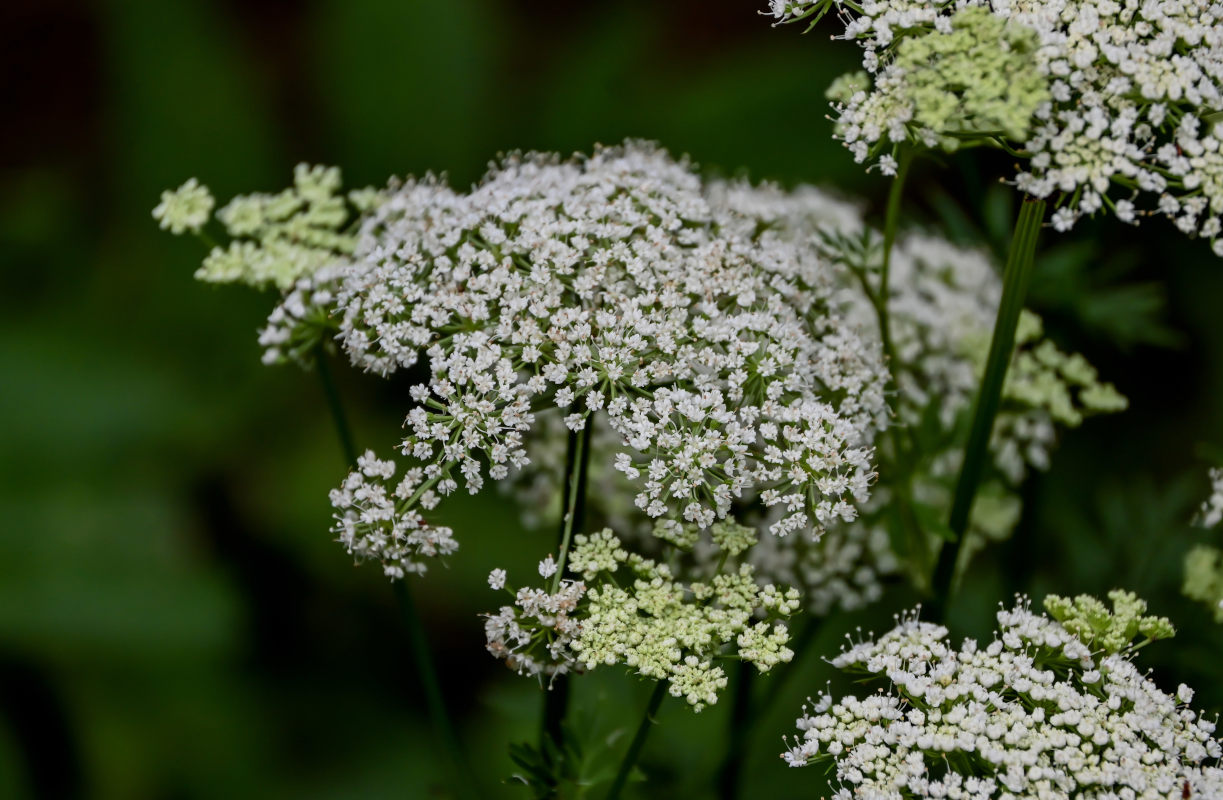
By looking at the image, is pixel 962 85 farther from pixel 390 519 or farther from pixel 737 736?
pixel 737 736

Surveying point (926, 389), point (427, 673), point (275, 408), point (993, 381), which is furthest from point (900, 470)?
point (275, 408)

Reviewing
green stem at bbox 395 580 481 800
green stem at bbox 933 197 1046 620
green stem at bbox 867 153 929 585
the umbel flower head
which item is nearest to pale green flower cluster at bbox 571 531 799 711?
green stem at bbox 395 580 481 800

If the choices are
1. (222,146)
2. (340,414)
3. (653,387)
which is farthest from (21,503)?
(653,387)

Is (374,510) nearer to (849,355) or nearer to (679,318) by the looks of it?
(679,318)

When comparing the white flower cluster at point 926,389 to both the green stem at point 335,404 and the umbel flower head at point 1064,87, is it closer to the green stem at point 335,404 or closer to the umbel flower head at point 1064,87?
the umbel flower head at point 1064,87

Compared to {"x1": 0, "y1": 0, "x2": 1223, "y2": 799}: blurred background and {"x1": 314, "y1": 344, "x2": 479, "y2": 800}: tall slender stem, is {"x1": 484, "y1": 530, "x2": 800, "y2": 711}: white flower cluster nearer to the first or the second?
{"x1": 314, "y1": 344, "x2": 479, "y2": 800}: tall slender stem

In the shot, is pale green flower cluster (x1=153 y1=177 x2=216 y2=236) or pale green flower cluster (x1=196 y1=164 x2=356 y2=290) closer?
pale green flower cluster (x1=196 y1=164 x2=356 y2=290)

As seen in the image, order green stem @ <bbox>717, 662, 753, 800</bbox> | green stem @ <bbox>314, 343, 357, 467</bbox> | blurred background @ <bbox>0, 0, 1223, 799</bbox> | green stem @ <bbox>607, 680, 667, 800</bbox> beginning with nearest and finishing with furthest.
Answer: green stem @ <bbox>607, 680, 667, 800</bbox> → green stem @ <bbox>314, 343, 357, 467</bbox> → green stem @ <bbox>717, 662, 753, 800</bbox> → blurred background @ <bbox>0, 0, 1223, 799</bbox>

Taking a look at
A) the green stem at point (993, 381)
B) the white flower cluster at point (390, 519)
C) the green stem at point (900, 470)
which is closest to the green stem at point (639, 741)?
the white flower cluster at point (390, 519)
